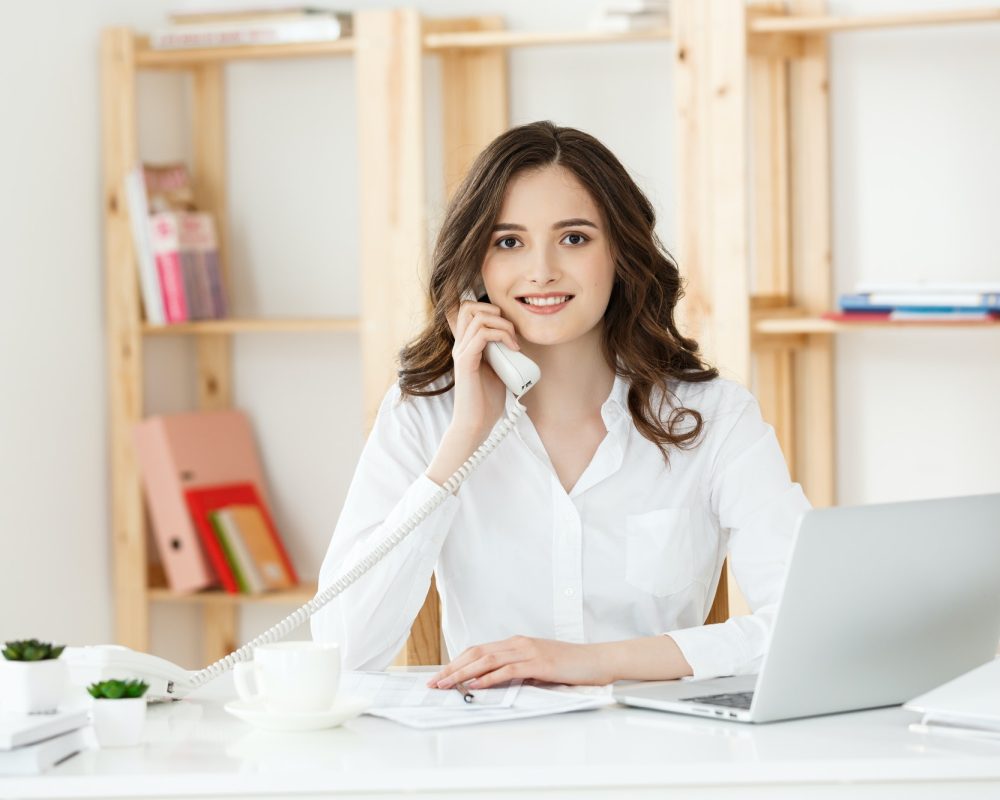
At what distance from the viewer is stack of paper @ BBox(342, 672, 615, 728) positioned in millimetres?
1432

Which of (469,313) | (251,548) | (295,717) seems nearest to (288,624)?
(295,717)

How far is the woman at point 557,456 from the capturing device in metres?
2.00

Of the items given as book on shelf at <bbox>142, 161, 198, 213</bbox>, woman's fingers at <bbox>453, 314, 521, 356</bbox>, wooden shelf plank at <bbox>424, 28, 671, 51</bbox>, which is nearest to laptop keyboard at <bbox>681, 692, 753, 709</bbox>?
woman's fingers at <bbox>453, 314, 521, 356</bbox>

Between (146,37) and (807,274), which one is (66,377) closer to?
(146,37)

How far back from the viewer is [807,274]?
342cm

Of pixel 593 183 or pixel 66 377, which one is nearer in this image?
pixel 593 183

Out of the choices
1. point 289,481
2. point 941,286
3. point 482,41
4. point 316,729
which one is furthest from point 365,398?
point 316,729

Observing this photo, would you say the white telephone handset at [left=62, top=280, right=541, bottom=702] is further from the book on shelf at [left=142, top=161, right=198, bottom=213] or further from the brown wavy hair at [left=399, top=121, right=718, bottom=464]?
the book on shelf at [left=142, top=161, right=198, bottom=213]

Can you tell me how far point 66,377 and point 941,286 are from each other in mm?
1940

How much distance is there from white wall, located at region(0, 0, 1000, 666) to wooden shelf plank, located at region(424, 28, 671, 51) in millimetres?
233

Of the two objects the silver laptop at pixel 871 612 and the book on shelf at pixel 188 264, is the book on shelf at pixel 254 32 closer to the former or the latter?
the book on shelf at pixel 188 264

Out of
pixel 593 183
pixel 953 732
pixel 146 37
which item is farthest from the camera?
pixel 146 37

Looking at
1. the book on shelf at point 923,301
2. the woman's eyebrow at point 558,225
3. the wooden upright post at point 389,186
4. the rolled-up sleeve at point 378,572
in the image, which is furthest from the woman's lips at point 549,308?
the wooden upright post at point 389,186

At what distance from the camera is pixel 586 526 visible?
203 cm
